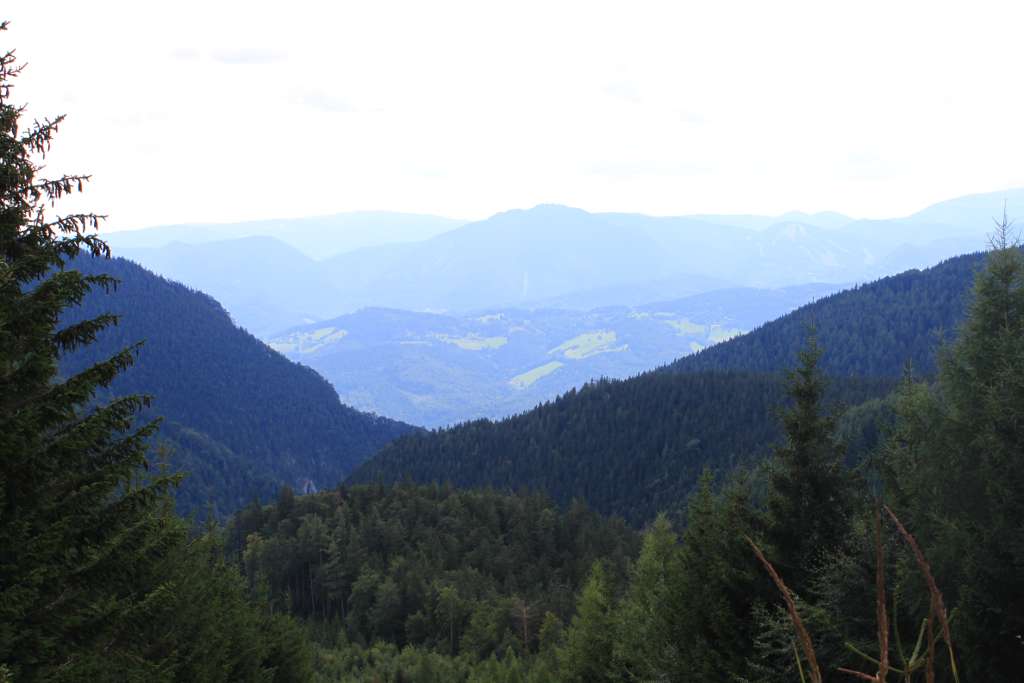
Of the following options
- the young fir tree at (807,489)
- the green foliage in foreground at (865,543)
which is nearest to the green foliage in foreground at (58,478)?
the green foliage in foreground at (865,543)

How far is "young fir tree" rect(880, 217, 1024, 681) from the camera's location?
1308 cm

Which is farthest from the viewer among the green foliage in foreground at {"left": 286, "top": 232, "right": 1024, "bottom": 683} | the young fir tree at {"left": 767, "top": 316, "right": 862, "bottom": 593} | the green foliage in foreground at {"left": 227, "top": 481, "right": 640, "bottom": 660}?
the green foliage in foreground at {"left": 227, "top": 481, "right": 640, "bottom": 660}

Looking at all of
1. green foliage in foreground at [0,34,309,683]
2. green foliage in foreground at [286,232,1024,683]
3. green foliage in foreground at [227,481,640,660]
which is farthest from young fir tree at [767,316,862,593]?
green foliage in foreground at [227,481,640,660]

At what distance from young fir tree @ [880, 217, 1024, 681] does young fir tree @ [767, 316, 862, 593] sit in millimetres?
1697

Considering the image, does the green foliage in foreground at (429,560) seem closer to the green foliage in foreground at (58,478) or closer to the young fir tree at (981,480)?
the young fir tree at (981,480)

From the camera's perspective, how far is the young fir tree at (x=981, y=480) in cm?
1308

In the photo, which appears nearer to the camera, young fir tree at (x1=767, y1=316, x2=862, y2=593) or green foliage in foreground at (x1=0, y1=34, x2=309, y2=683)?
green foliage in foreground at (x1=0, y1=34, x2=309, y2=683)

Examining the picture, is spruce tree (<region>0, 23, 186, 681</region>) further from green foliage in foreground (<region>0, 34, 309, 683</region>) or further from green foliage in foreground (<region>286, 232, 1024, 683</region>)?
green foliage in foreground (<region>286, 232, 1024, 683</region>)

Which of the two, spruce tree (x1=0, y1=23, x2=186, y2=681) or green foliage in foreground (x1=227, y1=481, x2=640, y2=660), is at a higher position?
spruce tree (x1=0, y1=23, x2=186, y2=681)

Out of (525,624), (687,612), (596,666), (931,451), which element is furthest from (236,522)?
(931,451)

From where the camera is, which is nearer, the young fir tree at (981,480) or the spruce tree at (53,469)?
the spruce tree at (53,469)

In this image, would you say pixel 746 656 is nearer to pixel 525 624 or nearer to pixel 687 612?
pixel 687 612

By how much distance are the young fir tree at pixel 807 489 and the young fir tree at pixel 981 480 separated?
170cm

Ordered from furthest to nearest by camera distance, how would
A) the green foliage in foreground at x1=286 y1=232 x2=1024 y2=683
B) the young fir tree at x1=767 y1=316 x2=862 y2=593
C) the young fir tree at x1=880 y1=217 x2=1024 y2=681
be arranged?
the young fir tree at x1=767 y1=316 x2=862 y2=593 < the green foliage in foreground at x1=286 y1=232 x2=1024 y2=683 < the young fir tree at x1=880 y1=217 x2=1024 y2=681
